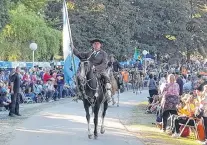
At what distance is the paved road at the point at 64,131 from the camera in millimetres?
15000

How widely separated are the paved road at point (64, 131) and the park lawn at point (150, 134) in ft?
1.26

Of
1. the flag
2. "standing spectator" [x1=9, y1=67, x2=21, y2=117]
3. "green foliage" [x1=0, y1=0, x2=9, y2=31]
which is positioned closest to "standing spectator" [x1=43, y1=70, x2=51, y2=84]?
"green foliage" [x1=0, y1=0, x2=9, y2=31]

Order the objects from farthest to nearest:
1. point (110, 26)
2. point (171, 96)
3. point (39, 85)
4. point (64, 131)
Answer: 1. point (110, 26)
2. point (39, 85)
3. point (171, 96)
4. point (64, 131)

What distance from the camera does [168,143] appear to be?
627 inches

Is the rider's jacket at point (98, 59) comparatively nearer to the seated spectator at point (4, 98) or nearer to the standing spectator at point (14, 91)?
the standing spectator at point (14, 91)

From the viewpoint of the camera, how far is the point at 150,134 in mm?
17828

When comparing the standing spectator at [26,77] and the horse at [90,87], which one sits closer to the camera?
the horse at [90,87]

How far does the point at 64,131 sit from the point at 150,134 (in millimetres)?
2920

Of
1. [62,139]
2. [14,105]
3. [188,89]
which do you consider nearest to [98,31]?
[188,89]

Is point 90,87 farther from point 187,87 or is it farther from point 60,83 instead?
point 60,83

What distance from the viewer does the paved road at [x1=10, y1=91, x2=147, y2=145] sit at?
15.0 metres

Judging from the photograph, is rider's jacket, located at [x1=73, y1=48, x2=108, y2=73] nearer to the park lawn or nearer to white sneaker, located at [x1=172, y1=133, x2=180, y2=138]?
the park lawn

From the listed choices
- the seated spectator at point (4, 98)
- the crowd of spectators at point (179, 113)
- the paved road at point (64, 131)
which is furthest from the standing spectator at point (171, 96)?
the seated spectator at point (4, 98)

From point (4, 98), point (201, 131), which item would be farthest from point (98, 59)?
point (4, 98)
